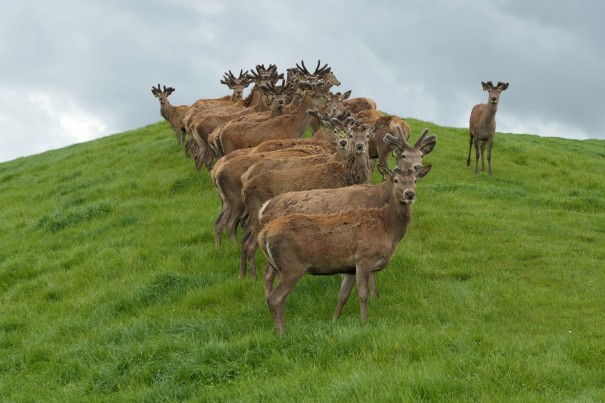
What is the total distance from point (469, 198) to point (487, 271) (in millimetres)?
5339

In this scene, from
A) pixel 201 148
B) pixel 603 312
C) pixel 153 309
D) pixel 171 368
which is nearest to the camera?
pixel 171 368

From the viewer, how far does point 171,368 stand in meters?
9.03

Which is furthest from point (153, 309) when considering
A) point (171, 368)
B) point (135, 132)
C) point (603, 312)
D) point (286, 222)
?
point (135, 132)

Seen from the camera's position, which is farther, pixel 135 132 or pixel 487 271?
pixel 135 132

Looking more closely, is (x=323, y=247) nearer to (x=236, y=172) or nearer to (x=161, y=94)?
(x=236, y=172)

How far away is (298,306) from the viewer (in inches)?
424

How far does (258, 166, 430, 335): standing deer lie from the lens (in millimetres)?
9234

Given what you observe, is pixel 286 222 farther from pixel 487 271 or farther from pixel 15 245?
pixel 15 245

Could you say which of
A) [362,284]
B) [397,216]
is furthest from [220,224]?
[362,284]

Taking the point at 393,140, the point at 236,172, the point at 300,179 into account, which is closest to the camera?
the point at 393,140

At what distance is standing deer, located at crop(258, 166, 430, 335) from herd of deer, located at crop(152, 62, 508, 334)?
0.04 feet

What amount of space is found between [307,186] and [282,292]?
3134 millimetres

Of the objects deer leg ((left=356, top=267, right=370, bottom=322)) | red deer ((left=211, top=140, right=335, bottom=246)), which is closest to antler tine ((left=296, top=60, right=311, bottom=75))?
red deer ((left=211, top=140, right=335, bottom=246))

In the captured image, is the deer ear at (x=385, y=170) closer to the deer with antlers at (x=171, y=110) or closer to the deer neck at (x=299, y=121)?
the deer neck at (x=299, y=121)
